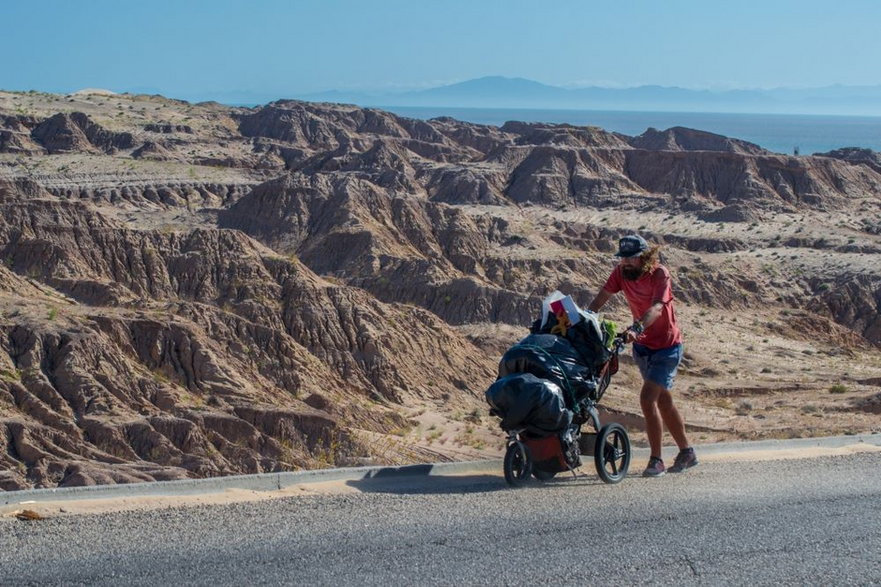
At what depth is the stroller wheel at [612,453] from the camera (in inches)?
348

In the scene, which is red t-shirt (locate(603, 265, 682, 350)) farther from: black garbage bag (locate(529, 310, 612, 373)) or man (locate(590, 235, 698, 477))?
black garbage bag (locate(529, 310, 612, 373))

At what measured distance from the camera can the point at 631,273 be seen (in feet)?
30.9

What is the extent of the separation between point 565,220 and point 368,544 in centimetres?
5741

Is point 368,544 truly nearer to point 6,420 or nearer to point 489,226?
point 6,420

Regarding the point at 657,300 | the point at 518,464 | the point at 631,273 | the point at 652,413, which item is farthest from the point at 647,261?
the point at 518,464

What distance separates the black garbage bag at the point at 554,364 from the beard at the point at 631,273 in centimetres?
95

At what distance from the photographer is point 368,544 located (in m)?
6.94

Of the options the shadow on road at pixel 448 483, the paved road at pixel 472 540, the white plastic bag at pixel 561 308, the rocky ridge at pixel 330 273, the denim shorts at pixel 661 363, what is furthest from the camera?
the rocky ridge at pixel 330 273

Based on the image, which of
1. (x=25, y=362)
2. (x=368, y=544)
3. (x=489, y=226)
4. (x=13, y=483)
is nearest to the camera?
(x=368, y=544)

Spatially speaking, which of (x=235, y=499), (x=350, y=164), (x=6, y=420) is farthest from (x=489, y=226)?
(x=235, y=499)

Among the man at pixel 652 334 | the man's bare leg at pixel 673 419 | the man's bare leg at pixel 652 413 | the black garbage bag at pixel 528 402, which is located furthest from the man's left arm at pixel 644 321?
the man's bare leg at pixel 673 419

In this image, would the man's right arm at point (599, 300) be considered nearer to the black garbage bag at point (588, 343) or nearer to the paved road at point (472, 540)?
the black garbage bag at point (588, 343)

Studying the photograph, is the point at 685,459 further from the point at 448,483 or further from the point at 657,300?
the point at 448,483

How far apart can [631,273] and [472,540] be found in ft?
10.5
